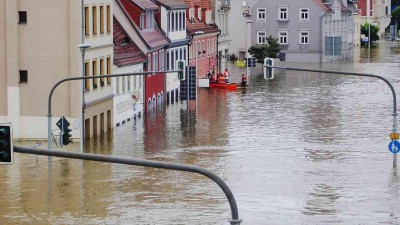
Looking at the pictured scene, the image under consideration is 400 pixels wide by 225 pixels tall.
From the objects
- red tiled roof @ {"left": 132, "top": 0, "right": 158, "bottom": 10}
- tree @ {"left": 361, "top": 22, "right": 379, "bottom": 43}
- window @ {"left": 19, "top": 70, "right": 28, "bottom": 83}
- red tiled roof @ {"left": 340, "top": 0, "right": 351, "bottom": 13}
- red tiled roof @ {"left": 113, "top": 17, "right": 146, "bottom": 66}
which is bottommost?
window @ {"left": 19, "top": 70, "right": 28, "bottom": 83}

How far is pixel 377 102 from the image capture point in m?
74.5

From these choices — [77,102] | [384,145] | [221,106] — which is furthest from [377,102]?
[77,102]

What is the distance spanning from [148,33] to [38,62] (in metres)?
19.2

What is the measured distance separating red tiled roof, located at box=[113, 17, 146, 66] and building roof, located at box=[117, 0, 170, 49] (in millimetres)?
676

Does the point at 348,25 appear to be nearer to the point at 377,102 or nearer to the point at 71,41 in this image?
the point at 377,102

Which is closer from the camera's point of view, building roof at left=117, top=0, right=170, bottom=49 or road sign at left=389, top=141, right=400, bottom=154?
road sign at left=389, top=141, right=400, bottom=154

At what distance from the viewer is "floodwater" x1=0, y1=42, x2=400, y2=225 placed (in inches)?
1380

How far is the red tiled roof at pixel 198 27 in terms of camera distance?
287 feet

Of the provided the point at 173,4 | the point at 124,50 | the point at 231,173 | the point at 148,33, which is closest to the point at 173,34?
the point at 173,4

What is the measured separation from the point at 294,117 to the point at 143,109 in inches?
307

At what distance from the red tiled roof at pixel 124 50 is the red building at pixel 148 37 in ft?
0.74

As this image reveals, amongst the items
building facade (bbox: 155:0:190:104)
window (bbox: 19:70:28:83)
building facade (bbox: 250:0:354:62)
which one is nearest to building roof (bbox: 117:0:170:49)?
building facade (bbox: 155:0:190:104)

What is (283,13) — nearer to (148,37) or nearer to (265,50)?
(265,50)

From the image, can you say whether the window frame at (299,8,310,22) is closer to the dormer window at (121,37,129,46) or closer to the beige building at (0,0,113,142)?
the dormer window at (121,37,129,46)
